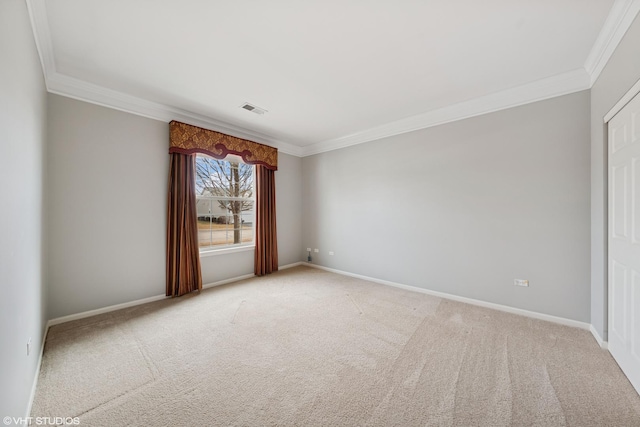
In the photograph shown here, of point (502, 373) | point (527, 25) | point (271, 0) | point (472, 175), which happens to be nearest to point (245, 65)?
point (271, 0)

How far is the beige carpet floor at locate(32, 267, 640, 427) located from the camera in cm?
148

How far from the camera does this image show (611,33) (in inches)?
74.1

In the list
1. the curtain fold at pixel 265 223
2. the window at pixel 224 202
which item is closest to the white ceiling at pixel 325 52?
the window at pixel 224 202

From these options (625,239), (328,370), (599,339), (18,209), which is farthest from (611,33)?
(18,209)

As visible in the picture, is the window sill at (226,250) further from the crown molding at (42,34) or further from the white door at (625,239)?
the white door at (625,239)

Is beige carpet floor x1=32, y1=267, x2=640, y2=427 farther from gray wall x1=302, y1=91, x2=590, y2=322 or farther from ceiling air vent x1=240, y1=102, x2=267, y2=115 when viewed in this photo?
ceiling air vent x1=240, y1=102, x2=267, y2=115

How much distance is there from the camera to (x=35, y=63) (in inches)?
75.8

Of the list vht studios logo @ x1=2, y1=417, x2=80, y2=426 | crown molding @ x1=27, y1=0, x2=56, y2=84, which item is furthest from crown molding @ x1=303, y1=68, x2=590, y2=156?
vht studios logo @ x1=2, y1=417, x2=80, y2=426

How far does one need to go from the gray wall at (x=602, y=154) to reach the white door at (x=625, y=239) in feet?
0.37

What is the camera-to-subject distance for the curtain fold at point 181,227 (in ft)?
11.1

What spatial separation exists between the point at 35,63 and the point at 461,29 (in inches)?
136

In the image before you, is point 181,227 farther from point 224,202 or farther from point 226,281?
point 226,281

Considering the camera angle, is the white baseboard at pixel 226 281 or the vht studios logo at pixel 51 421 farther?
the white baseboard at pixel 226 281

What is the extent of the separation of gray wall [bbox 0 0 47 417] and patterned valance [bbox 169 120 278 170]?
4.63 feet
